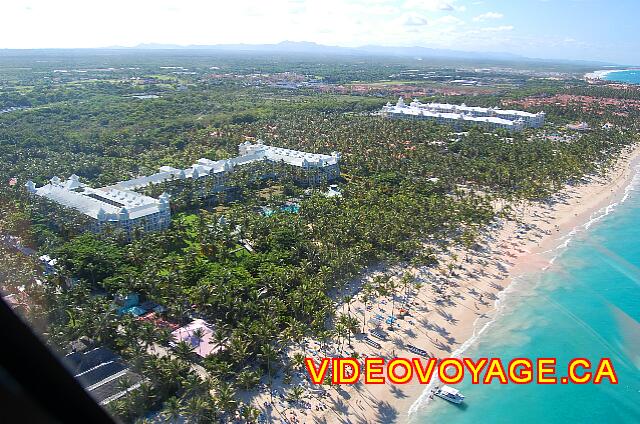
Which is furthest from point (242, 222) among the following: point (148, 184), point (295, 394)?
point (295, 394)

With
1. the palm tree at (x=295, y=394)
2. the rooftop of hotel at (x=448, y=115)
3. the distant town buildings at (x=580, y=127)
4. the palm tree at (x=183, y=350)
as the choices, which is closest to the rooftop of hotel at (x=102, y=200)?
the palm tree at (x=183, y=350)

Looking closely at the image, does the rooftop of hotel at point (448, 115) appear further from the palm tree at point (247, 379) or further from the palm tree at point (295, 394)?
the palm tree at point (247, 379)

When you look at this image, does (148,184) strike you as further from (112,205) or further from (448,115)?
(448,115)

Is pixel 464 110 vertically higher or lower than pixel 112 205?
higher

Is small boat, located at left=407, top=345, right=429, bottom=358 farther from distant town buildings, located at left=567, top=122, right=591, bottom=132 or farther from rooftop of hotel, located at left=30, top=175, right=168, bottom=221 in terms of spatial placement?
distant town buildings, located at left=567, top=122, right=591, bottom=132

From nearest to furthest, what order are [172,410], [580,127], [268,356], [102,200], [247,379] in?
[172,410]
[247,379]
[268,356]
[102,200]
[580,127]

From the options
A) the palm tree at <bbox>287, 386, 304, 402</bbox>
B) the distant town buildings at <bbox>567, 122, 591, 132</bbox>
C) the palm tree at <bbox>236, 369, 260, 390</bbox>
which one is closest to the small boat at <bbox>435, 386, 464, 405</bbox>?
the palm tree at <bbox>287, 386, 304, 402</bbox>
